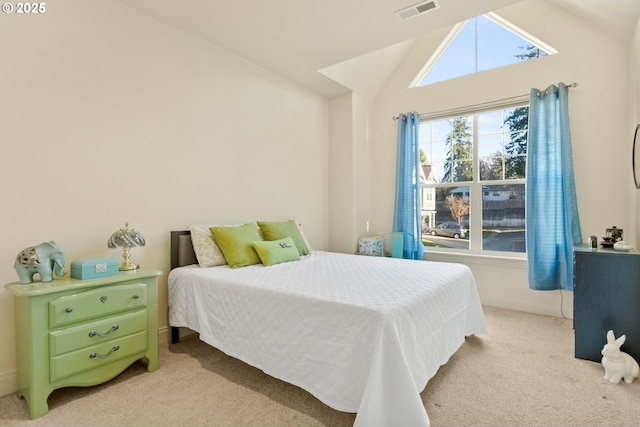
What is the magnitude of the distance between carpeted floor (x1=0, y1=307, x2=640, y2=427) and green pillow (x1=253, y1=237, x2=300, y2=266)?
0.83 meters

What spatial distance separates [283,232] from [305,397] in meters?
1.67

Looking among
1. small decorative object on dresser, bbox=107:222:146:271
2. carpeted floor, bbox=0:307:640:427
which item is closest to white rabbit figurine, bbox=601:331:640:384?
carpeted floor, bbox=0:307:640:427

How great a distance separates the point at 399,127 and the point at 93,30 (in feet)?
10.9

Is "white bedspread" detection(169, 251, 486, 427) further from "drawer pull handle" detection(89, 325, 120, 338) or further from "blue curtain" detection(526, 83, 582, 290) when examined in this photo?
"blue curtain" detection(526, 83, 582, 290)

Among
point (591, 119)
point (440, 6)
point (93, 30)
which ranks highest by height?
point (440, 6)

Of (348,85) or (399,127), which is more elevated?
(348,85)

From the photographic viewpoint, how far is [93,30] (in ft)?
7.85

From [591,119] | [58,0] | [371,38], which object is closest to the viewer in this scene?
[58,0]

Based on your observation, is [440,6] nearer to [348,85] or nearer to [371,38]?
[371,38]

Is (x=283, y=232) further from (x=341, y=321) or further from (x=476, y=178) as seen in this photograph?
(x=476, y=178)

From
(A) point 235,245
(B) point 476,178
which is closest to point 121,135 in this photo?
(A) point 235,245

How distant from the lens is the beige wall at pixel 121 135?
207 centimetres

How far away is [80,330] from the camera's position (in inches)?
75.7

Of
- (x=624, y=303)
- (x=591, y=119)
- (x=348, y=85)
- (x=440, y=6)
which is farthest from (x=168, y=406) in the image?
(x=591, y=119)
